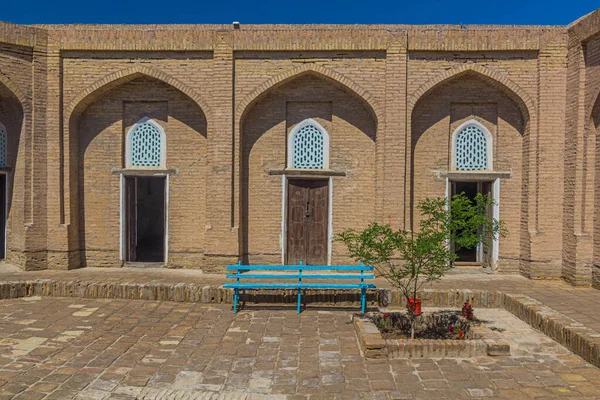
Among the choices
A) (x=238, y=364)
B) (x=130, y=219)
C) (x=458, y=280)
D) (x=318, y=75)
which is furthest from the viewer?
(x=130, y=219)

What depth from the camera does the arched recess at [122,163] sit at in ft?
34.3

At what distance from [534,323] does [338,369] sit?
3.33 metres

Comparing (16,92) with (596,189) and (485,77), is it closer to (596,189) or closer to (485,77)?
(485,77)

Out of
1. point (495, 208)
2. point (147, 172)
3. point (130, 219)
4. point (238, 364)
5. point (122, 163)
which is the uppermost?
point (122, 163)

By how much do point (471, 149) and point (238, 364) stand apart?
23.6ft

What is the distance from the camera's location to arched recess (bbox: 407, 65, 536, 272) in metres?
10.1

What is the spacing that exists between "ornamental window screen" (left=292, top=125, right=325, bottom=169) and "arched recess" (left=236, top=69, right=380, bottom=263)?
7.6 inches

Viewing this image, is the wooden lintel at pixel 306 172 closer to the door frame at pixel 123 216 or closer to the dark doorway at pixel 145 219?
the door frame at pixel 123 216

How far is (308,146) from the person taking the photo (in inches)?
409

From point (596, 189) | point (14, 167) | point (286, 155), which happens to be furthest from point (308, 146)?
point (14, 167)

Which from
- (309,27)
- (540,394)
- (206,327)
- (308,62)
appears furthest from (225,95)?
(540,394)

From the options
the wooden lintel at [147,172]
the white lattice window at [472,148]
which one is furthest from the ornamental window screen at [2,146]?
the white lattice window at [472,148]

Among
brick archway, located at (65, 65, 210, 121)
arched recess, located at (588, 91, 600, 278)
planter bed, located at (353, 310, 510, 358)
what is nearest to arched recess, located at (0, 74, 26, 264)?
brick archway, located at (65, 65, 210, 121)

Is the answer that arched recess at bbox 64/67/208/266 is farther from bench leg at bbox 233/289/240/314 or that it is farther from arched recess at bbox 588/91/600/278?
arched recess at bbox 588/91/600/278
